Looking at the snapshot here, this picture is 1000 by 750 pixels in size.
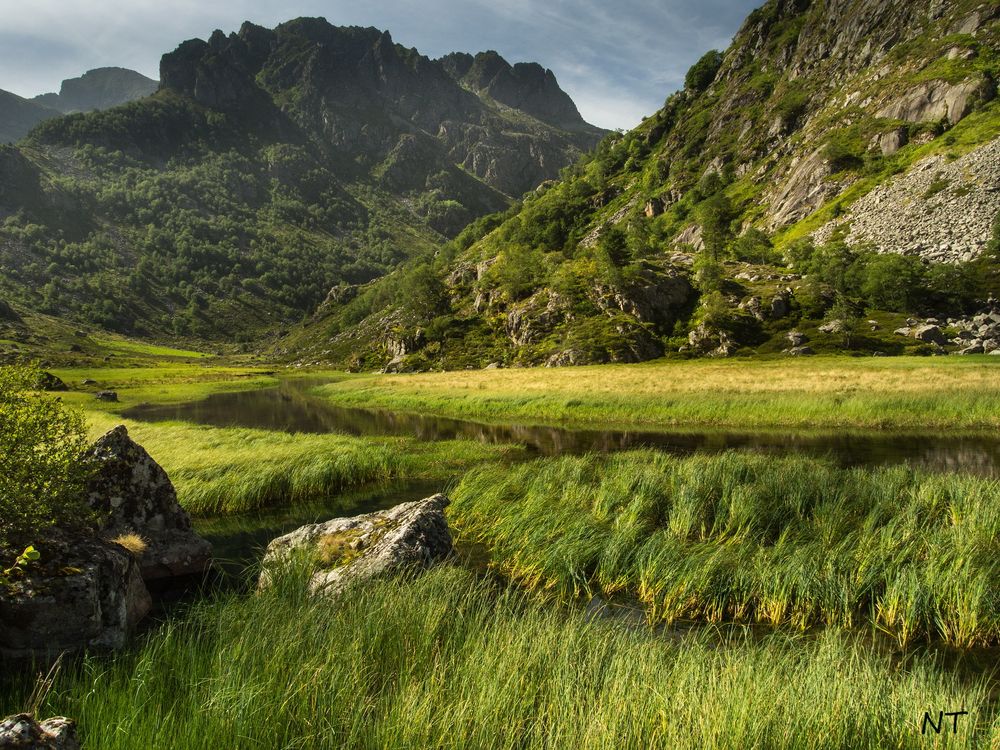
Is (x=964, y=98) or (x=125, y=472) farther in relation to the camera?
(x=964, y=98)

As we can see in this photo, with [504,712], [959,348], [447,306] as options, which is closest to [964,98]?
[959,348]

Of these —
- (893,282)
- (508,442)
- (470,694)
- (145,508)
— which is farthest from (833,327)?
(470,694)

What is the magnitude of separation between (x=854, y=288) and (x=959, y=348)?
2817 centimetres

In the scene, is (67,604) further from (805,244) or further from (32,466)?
(805,244)

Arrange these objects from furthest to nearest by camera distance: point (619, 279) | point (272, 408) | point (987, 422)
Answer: point (619, 279)
point (272, 408)
point (987, 422)

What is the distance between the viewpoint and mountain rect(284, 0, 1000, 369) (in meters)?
89.5

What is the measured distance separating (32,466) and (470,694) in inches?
316

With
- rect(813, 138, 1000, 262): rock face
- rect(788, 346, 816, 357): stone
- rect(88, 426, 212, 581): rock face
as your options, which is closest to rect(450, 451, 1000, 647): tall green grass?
rect(88, 426, 212, 581): rock face

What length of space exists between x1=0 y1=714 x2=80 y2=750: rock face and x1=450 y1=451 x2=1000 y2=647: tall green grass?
9696 mm

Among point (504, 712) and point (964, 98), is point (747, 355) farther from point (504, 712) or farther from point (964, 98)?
point (964, 98)

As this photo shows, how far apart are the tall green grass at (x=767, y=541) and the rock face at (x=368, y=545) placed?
8.32ft

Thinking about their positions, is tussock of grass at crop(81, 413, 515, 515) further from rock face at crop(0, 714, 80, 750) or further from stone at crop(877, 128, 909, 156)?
stone at crop(877, 128, 909, 156)

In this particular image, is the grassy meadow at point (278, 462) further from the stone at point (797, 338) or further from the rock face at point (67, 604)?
the stone at point (797, 338)

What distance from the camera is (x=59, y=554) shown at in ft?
24.4
